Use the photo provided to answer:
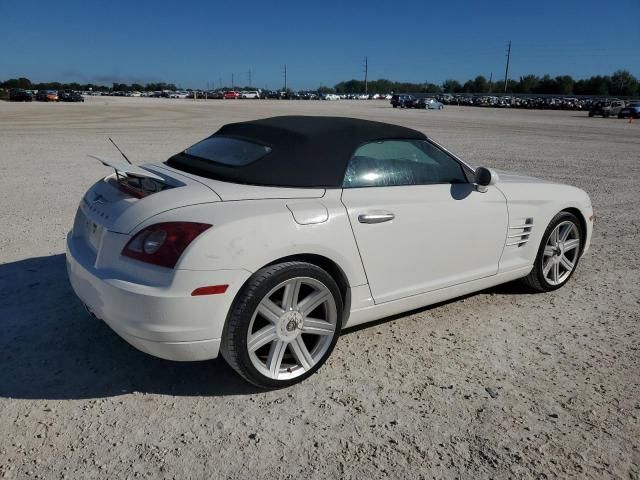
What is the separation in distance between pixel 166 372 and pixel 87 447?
0.74 metres

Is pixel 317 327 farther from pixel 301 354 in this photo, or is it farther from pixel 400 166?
pixel 400 166

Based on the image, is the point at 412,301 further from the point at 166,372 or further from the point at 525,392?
the point at 166,372

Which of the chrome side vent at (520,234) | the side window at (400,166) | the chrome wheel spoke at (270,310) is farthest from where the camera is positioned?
the chrome side vent at (520,234)

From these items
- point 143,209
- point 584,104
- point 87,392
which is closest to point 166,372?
point 87,392

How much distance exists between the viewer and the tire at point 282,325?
9.16 ft

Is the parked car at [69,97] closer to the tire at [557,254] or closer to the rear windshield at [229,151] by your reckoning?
the rear windshield at [229,151]

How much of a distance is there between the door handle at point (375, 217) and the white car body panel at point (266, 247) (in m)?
0.03

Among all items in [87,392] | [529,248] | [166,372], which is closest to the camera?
[87,392]

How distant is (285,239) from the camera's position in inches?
111

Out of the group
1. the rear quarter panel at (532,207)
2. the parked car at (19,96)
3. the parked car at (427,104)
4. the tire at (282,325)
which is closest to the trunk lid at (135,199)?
the tire at (282,325)

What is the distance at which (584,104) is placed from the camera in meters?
72.8

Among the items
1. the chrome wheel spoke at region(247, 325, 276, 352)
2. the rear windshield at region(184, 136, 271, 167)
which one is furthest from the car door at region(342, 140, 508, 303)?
the chrome wheel spoke at region(247, 325, 276, 352)

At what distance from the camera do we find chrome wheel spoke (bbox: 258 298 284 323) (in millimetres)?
2896

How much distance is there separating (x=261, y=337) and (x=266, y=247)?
0.53 metres
